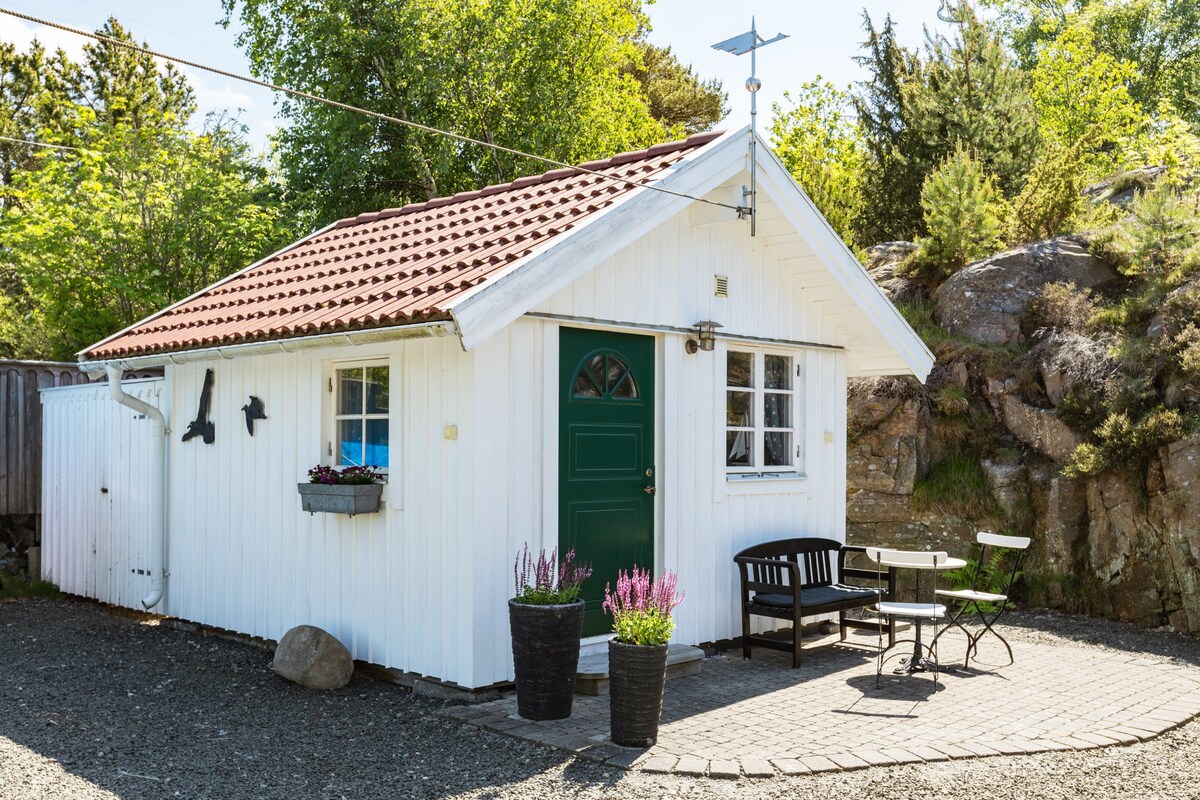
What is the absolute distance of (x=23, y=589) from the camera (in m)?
11.7

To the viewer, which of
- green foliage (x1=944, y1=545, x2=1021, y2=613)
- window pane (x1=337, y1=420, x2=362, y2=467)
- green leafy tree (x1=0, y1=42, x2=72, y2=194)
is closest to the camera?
window pane (x1=337, y1=420, x2=362, y2=467)

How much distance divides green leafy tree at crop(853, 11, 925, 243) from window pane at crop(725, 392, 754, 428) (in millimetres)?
11888

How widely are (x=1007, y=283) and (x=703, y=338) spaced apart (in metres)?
7.36

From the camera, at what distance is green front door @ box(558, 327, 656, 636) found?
763 cm

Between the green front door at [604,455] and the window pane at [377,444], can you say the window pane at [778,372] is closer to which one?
the green front door at [604,455]

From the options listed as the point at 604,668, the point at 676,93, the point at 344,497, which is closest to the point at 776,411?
the point at 604,668

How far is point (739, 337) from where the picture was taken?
8.98 meters

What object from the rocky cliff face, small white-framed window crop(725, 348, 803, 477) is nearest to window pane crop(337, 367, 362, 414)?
small white-framed window crop(725, 348, 803, 477)

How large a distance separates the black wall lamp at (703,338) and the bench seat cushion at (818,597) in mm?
2043

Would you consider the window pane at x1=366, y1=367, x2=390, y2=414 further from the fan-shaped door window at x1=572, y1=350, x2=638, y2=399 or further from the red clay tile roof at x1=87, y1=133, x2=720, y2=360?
the fan-shaped door window at x1=572, y1=350, x2=638, y2=399

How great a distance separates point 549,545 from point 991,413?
308 inches

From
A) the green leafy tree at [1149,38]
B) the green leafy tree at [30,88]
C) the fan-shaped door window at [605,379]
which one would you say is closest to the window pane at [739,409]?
the fan-shaped door window at [605,379]

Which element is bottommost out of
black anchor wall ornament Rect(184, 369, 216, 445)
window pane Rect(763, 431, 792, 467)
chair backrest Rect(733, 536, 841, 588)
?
chair backrest Rect(733, 536, 841, 588)

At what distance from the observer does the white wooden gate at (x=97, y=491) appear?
10305 millimetres
